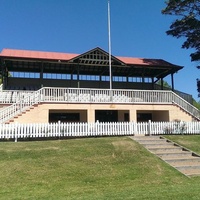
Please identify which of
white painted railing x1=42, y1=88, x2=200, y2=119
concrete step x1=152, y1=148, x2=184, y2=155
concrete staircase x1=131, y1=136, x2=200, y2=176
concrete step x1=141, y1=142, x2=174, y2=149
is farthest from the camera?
white painted railing x1=42, y1=88, x2=200, y2=119

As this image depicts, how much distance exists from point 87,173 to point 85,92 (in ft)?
36.7

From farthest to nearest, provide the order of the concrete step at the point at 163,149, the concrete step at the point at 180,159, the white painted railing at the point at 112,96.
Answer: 1. the white painted railing at the point at 112,96
2. the concrete step at the point at 163,149
3. the concrete step at the point at 180,159

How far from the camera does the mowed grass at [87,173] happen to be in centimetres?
881

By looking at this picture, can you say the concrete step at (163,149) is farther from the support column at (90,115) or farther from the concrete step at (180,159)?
the support column at (90,115)

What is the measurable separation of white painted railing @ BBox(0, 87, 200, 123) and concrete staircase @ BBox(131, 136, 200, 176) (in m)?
6.01

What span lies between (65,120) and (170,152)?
11427 millimetres

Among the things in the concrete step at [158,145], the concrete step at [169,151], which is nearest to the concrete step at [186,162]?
the concrete step at [169,151]

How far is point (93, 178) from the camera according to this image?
34.6ft

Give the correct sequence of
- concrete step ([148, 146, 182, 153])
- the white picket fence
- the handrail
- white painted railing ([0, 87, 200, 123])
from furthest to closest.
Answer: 1. white painted railing ([0, 87, 200, 123])
2. the handrail
3. the white picket fence
4. concrete step ([148, 146, 182, 153])

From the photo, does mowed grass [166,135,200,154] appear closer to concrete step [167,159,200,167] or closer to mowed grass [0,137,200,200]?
concrete step [167,159,200,167]

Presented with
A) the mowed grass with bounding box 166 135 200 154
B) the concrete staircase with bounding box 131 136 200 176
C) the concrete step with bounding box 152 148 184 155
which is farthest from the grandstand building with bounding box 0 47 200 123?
the concrete step with bounding box 152 148 184 155

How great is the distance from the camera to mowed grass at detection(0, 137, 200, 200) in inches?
347

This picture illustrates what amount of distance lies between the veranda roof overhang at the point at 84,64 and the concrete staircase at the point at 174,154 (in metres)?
10.5

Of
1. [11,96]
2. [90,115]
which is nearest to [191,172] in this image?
[90,115]
